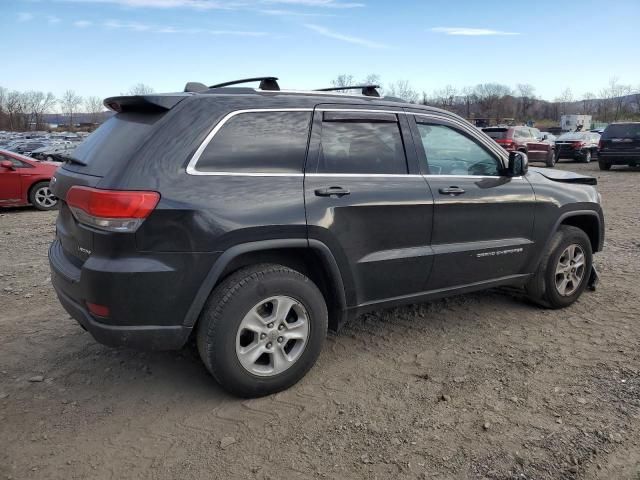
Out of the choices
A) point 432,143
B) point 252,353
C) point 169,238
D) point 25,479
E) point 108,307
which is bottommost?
point 25,479

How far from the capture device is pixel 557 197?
4711mm

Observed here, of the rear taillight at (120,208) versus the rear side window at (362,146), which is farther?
the rear side window at (362,146)

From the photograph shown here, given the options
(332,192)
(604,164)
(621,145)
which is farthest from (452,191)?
(604,164)

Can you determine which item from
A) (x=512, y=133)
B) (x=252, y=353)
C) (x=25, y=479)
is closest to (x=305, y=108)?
(x=252, y=353)

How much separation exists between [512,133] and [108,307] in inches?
762

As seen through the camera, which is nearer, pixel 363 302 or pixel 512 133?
pixel 363 302

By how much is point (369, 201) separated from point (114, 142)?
5.28 feet

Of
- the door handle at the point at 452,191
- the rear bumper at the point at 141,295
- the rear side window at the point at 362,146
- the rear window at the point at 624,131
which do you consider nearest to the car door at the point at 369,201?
the rear side window at the point at 362,146

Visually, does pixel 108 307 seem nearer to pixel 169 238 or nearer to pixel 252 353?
pixel 169 238

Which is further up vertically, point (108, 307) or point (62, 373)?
point (108, 307)

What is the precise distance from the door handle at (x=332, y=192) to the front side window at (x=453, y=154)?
83 centimetres

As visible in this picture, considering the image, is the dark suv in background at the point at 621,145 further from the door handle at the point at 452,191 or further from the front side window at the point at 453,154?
the door handle at the point at 452,191

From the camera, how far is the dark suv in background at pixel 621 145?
61.6ft

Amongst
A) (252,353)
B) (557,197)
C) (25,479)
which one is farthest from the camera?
(557,197)
